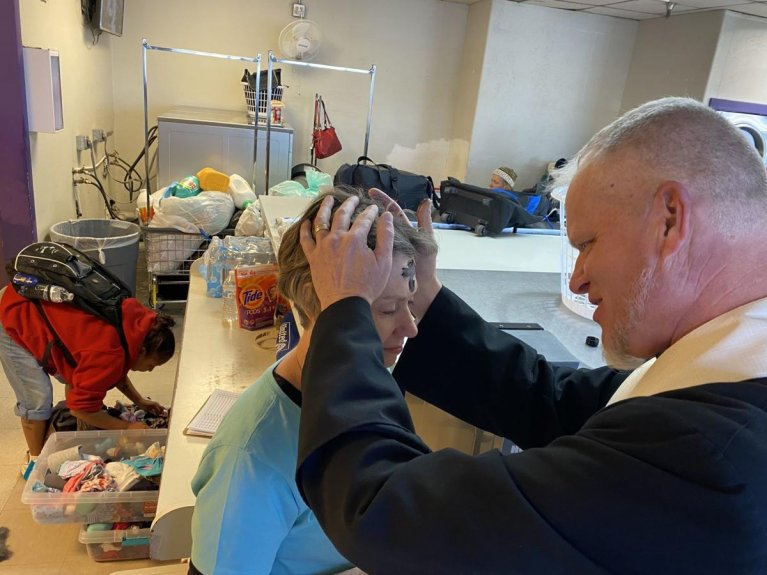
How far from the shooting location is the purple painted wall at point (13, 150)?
2730 mm

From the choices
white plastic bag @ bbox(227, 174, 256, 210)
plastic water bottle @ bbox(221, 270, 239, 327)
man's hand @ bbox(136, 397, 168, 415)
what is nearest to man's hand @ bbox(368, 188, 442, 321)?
plastic water bottle @ bbox(221, 270, 239, 327)

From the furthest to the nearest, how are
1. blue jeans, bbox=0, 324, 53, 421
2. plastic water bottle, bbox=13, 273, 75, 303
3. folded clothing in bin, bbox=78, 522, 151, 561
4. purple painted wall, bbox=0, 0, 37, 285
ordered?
purple painted wall, bbox=0, 0, 37, 285 < blue jeans, bbox=0, 324, 53, 421 < plastic water bottle, bbox=13, 273, 75, 303 < folded clothing in bin, bbox=78, 522, 151, 561

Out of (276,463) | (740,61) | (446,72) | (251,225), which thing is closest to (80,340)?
(251,225)

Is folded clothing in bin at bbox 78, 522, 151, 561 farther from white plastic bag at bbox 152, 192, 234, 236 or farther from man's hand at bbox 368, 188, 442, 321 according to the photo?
white plastic bag at bbox 152, 192, 234, 236

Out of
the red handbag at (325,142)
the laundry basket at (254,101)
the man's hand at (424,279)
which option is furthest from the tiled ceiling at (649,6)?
the man's hand at (424,279)

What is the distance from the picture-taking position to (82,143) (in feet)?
13.1

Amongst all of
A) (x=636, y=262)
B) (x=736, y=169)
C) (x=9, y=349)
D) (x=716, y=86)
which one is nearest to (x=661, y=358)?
(x=636, y=262)

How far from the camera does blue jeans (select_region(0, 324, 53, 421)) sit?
6.86 feet

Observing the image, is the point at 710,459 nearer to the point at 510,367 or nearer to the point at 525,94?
the point at 510,367

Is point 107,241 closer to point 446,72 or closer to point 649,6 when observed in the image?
point 446,72

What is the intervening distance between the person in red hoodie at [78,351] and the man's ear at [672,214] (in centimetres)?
183

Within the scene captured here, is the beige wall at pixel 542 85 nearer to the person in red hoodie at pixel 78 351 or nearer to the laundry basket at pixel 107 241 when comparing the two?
the laundry basket at pixel 107 241

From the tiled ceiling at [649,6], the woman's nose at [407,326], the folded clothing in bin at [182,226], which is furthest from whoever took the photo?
the tiled ceiling at [649,6]

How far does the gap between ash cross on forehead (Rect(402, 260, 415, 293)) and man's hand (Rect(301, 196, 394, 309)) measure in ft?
0.64
